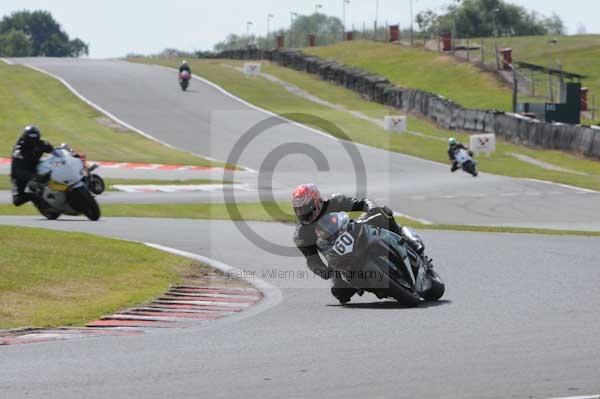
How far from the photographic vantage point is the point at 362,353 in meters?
8.42

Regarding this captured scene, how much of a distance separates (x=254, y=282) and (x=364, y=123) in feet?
124

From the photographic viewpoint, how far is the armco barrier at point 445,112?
4216 centimetres

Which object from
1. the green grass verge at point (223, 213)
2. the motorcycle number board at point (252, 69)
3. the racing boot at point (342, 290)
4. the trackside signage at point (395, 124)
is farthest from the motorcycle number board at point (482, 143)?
the racing boot at point (342, 290)

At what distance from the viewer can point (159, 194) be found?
2975 cm

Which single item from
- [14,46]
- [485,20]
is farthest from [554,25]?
[14,46]

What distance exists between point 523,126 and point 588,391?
127ft

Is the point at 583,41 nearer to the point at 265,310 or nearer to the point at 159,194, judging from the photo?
the point at 159,194

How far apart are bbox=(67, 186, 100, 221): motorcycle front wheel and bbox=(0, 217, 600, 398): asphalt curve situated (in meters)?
8.22

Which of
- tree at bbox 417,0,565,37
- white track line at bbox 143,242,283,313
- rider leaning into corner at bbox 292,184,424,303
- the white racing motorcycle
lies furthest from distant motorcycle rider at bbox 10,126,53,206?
tree at bbox 417,0,565,37

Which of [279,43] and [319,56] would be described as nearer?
[319,56]

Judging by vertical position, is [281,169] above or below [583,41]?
below

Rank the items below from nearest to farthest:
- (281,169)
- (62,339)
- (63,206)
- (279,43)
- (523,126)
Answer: (62,339) < (63,206) < (281,169) < (523,126) < (279,43)

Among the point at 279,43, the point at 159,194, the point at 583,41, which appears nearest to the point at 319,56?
the point at 279,43

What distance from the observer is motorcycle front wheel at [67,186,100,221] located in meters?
20.6
